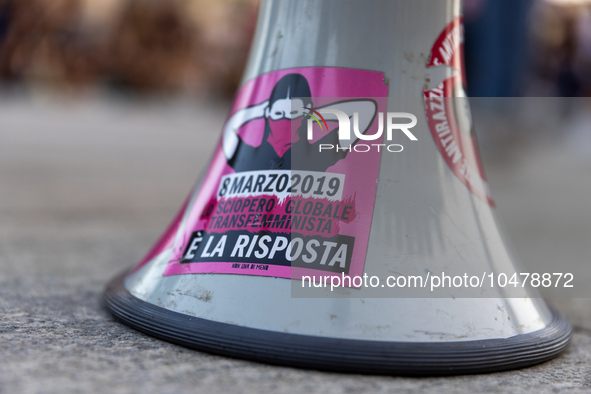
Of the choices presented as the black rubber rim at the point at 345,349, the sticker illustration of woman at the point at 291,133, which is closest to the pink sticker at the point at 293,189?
the sticker illustration of woman at the point at 291,133

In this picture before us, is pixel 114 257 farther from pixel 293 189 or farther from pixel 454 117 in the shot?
pixel 454 117

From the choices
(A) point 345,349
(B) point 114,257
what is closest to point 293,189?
(A) point 345,349

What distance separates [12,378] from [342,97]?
0.82m

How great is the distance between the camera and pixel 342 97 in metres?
1.25

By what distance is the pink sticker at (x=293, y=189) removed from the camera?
117 centimetres

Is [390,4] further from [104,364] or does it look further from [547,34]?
[547,34]

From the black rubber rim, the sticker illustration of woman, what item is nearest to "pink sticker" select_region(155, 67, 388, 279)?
the sticker illustration of woman

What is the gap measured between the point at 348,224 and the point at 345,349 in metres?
0.26

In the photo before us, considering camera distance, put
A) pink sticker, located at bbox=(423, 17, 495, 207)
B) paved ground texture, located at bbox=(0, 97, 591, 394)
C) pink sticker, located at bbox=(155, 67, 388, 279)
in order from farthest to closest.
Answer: pink sticker, located at bbox=(423, 17, 495, 207), pink sticker, located at bbox=(155, 67, 388, 279), paved ground texture, located at bbox=(0, 97, 591, 394)

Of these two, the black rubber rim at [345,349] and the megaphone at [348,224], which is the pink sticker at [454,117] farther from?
the black rubber rim at [345,349]

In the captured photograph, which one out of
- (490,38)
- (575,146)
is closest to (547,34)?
(575,146)

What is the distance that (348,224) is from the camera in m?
1.17

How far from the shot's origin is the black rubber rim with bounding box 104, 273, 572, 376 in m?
1.04

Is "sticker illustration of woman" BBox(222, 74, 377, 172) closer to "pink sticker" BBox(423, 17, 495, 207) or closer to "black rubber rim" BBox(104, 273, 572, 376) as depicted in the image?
"pink sticker" BBox(423, 17, 495, 207)
